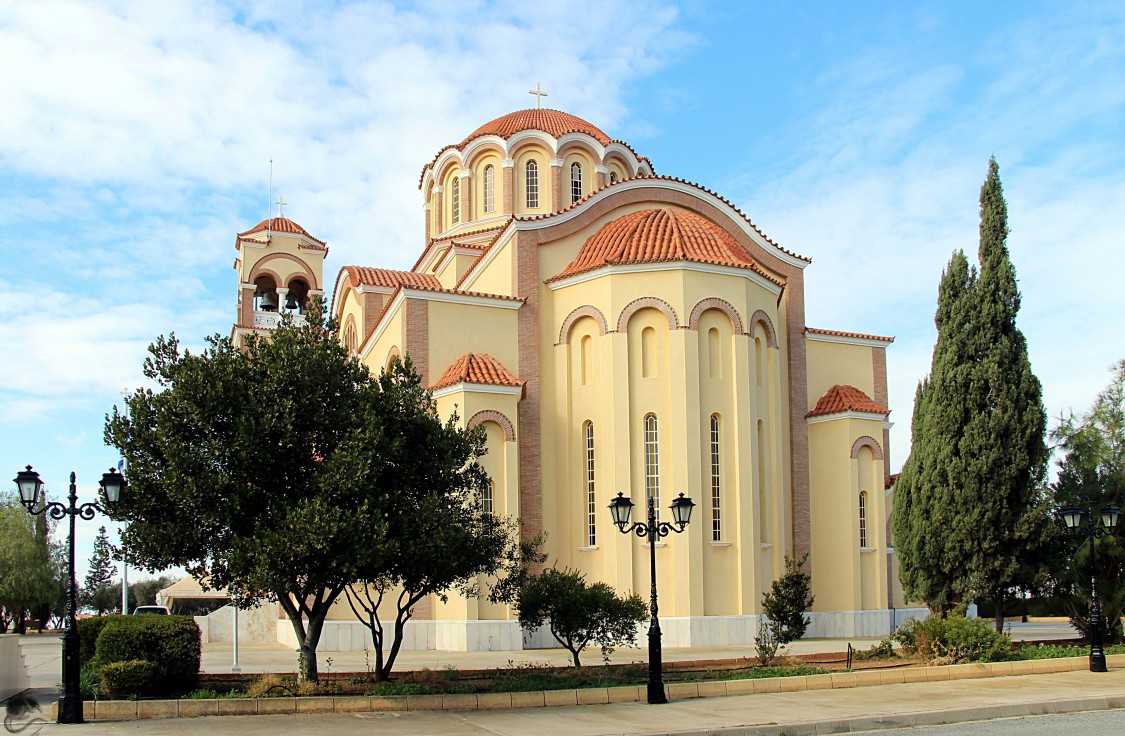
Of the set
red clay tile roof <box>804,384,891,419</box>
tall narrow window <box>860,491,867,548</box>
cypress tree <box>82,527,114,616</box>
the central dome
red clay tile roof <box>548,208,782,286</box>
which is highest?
the central dome

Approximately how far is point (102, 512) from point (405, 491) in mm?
3969

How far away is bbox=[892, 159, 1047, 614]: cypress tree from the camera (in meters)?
21.5

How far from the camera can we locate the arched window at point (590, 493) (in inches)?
1008

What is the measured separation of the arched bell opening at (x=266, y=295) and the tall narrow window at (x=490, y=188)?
37.6 feet

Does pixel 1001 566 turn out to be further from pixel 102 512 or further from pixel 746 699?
pixel 102 512

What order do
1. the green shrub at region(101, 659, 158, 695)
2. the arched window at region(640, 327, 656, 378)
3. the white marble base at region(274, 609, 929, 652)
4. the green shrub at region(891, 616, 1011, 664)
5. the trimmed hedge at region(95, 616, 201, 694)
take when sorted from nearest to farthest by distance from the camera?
1. the green shrub at region(101, 659, 158, 695)
2. the trimmed hedge at region(95, 616, 201, 694)
3. the green shrub at region(891, 616, 1011, 664)
4. the white marble base at region(274, 609, 929, 652)
5. the arched window at region(640, 327, 656, 378)

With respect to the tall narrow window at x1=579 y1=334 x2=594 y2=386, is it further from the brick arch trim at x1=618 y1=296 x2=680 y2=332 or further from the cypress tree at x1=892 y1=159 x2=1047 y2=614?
the cypress tree at x1=892 y1=159 x2=1047 y2=614

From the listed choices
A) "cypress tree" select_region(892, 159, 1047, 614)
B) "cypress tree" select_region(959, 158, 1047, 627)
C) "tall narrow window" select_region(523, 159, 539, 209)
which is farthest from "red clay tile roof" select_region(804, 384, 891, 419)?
"tall narrow window" select_region(523, 159, 539, 209)

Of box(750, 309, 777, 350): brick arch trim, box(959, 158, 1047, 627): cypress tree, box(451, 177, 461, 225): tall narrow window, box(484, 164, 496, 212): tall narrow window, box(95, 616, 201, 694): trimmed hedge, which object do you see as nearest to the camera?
box(95, 616, 201, 694): trimmed hedge

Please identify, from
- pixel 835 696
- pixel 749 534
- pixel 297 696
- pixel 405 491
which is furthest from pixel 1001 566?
pixel 297 696

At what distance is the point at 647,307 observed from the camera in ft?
83.7

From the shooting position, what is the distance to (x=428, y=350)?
85.8 feet

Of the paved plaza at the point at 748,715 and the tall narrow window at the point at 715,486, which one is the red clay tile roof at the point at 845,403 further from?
the paved plaza at the point at 748,715

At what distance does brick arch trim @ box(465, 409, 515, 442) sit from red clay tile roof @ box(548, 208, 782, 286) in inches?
160
